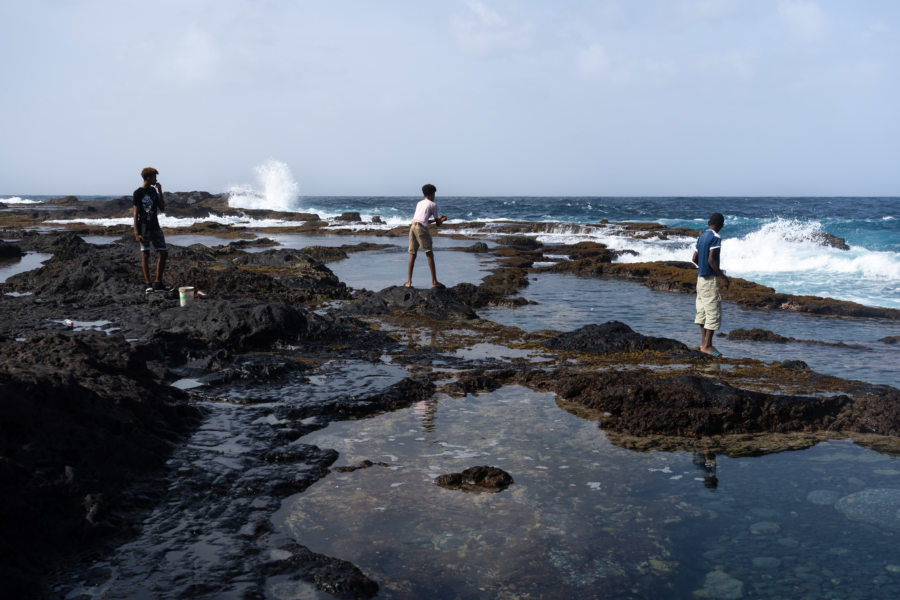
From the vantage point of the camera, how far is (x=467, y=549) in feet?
11.3

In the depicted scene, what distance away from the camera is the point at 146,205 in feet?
33.0

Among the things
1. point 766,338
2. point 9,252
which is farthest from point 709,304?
point 9,252

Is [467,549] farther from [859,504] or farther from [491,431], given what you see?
[859,504]

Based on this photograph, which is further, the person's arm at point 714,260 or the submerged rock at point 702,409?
the person's arm at point 714,260

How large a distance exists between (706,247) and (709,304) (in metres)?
0.77

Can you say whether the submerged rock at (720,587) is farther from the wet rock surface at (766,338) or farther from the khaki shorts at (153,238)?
the khaki shorts at (153,238)

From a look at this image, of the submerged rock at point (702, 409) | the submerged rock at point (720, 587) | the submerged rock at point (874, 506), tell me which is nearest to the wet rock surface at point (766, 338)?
the submerged rock at point (702, 409)

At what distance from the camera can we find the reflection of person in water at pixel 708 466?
439 centimetres

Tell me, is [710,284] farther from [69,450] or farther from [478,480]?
[69,450]

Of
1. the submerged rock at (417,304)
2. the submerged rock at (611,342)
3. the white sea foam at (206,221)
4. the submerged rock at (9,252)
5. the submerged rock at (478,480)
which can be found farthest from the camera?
the white sea foam at (206,221)

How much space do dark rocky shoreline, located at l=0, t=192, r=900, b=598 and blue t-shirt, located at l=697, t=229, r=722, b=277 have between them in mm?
1068

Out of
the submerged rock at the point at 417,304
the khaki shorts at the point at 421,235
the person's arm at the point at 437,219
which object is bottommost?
the submerged rock at the point at 417,304

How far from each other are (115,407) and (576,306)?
959 centimetres

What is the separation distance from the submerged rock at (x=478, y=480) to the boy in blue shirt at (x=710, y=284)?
5076 millimetres
